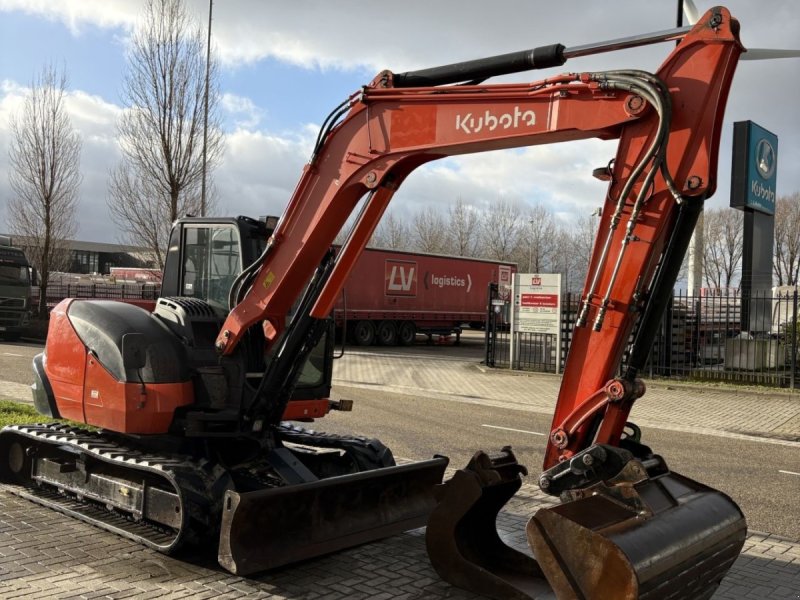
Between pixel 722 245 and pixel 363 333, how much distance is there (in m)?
53.4

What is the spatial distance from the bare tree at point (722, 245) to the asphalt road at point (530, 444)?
6239 cm

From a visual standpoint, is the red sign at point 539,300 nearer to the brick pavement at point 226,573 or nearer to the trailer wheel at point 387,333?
the trailer wheel at point 387,333

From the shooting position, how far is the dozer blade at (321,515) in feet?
16.3

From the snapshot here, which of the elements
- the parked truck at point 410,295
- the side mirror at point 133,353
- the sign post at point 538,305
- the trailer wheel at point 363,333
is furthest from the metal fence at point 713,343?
the side mirror at point 133,353

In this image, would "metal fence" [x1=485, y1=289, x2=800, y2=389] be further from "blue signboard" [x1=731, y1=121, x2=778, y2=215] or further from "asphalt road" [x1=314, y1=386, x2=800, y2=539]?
"asphalt road" [x1=314, y1=386, x2=800, y2=539]

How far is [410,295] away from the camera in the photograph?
30.2 meters

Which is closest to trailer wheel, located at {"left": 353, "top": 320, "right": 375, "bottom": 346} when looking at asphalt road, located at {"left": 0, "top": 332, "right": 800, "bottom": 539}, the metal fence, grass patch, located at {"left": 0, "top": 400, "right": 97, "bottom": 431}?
the metal fence

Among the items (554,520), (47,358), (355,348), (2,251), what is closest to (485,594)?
(554,520)

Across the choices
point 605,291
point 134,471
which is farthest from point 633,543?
point 134,471

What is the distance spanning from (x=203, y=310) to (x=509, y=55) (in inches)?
127

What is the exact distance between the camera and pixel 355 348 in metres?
28.0

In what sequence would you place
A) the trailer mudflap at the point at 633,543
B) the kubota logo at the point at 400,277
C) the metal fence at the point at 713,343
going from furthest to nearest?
the kubota logo at the point at 400,277 → the metal fence at the point at 713,343 → the trailer mudflap at the point at 633,543

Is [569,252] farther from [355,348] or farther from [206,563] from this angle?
[206,563]

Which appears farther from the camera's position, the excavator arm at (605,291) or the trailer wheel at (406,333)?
the trailer wheel at (406,333)
